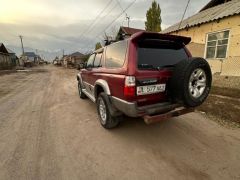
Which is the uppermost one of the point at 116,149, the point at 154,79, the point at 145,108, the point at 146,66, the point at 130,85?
the point at 146,66

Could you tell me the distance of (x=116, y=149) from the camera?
3.23m

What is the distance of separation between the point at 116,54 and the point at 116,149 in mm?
1996

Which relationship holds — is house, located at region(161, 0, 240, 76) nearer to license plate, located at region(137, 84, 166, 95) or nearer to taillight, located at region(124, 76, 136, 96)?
license plate, located at region(137, 84, 166, 95)

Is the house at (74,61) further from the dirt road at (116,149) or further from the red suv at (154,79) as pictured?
the red suv at (154,79)

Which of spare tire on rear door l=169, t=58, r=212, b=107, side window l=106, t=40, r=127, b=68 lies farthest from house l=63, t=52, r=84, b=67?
spare tire on rear door l=169, t=58, r=212, b=107

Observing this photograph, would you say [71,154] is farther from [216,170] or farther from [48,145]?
[216,170]

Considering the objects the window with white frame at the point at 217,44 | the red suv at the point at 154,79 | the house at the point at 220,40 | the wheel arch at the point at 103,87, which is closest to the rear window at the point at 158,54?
the red suv at the point at 154,79

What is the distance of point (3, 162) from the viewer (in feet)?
9.43

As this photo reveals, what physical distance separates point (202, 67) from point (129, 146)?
217 centimetres

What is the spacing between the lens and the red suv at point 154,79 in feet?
9.65

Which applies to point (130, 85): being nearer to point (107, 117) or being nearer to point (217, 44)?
point (107, 117)

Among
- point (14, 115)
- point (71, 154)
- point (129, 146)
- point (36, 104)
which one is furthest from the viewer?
point (36, 104)

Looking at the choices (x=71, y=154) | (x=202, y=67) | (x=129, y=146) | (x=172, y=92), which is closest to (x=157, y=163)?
(x=129, y=146)

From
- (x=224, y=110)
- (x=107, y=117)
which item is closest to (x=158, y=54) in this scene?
(x=107, y=117)
